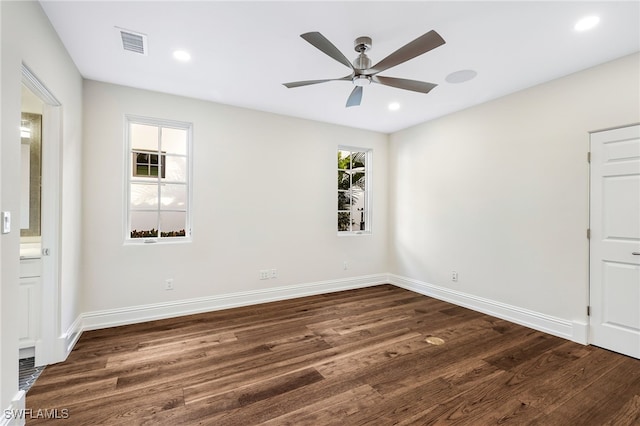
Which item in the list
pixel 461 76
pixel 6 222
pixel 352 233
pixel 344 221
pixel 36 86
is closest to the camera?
pixel 6 222

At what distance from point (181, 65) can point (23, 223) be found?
2174 mm

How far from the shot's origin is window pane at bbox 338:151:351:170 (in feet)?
17.1

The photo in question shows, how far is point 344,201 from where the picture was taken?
5242 millimetres

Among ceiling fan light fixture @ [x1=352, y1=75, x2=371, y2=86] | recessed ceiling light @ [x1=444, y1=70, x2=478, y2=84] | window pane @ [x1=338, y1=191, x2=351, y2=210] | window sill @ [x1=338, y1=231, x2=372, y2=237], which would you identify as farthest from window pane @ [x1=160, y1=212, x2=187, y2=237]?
recessed ceiling light @ [x1=444, y1=70, x2=478, y2=84]

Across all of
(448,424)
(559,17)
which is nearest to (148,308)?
(448,424)

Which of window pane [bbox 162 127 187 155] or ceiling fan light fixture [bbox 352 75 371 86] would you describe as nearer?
ceiling fan light fixture [bbox 352 75 371 86]

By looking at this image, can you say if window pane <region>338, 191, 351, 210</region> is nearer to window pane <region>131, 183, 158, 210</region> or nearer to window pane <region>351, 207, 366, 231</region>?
window pane <region>351, 207, 366, 231</region>

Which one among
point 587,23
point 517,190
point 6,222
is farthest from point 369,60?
point 6,222

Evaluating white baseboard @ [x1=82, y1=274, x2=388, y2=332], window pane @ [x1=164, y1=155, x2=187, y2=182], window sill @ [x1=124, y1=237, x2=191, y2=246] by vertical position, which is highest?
window pane @ [x1=164, y1=155, x2=187, y2=182]

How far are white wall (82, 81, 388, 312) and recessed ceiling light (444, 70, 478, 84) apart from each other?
206cm

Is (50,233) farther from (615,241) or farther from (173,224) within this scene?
(615,241)

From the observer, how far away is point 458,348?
2.87 meters

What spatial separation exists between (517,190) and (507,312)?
1512 millimetres

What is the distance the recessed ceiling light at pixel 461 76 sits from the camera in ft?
10.1
